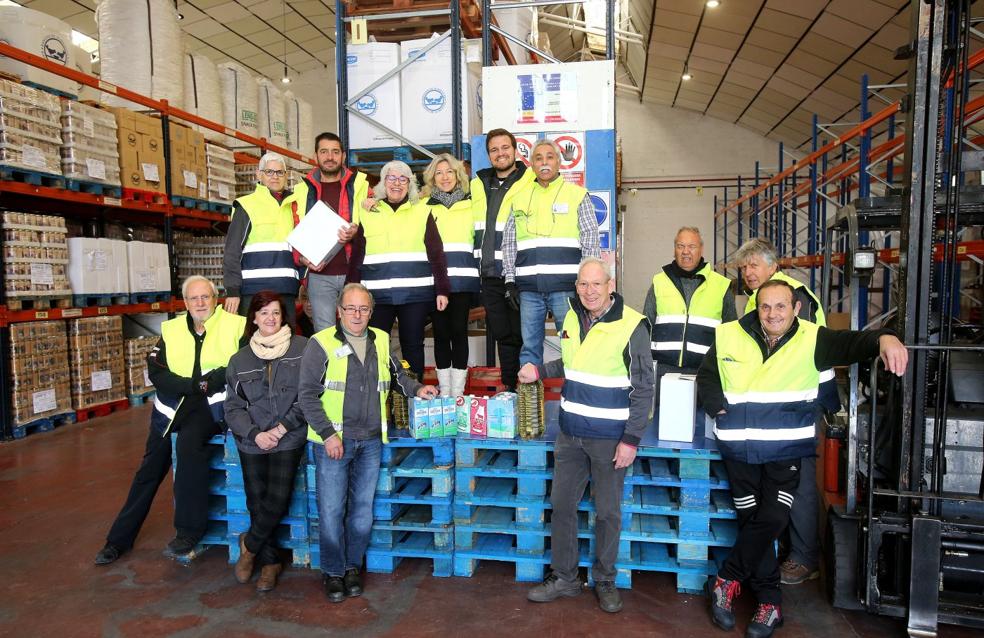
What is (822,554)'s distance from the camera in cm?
400

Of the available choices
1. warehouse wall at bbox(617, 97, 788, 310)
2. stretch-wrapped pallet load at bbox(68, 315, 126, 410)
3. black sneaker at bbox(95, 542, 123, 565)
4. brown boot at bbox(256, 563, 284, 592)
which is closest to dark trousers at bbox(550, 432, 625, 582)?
brown boot at bbox(256, 563, 284, 592)

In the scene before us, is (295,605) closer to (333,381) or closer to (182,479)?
(182,479)

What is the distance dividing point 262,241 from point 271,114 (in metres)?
7.74

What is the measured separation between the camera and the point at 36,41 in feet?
24.0

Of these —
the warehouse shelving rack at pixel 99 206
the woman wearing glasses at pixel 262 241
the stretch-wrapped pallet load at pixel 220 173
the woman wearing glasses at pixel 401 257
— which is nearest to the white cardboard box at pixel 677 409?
the woman wearing glasses at pixel 401 257

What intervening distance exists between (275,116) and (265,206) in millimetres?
7719

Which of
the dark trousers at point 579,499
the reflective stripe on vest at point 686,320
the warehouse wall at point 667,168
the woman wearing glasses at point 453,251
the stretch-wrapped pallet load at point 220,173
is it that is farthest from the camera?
the warehouse wall at point 667,168

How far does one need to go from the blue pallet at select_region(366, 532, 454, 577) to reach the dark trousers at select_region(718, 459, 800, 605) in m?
1.57

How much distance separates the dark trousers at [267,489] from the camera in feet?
12.3

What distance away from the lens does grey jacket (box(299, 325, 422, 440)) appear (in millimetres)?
3561

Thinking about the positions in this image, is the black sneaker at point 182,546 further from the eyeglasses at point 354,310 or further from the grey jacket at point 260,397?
the eyeglasses at point 354,310

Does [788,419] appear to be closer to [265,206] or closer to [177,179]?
[265,206]

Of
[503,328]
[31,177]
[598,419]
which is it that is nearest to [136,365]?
[31,177]

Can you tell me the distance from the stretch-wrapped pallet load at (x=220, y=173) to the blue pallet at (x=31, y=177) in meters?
2.60
